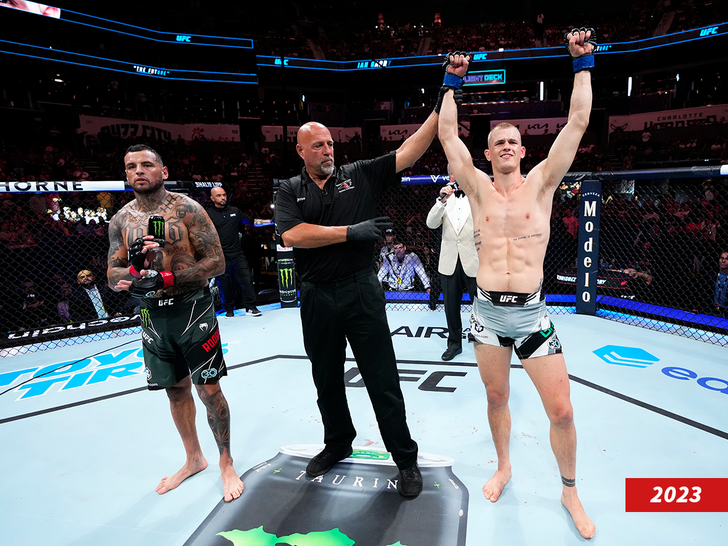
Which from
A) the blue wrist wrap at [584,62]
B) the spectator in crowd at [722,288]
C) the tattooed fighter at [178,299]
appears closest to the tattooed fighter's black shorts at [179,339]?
the tattooed fighter at [178,299]

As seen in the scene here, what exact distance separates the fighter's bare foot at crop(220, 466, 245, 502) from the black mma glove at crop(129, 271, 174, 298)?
961mm

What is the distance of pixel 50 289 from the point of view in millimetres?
5168

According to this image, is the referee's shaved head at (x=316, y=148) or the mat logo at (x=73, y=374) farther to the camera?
the mat logo at (x=73, y=374)

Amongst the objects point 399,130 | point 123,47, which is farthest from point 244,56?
point 399,130

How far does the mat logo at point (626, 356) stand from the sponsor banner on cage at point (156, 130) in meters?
16.5

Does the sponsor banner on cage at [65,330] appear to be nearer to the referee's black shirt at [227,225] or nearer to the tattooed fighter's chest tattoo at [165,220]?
the referee's black shirt at [227,225]

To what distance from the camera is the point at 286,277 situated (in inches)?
221

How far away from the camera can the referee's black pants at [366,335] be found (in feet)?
6.20

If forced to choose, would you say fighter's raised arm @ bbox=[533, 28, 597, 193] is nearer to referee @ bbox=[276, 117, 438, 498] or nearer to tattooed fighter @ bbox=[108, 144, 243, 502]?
referee @ bbox=[276, 117, 438, 498]

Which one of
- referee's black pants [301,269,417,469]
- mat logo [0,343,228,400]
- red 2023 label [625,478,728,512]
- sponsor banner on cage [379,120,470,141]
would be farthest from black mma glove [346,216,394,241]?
sponsor banner on cage [379,120,470,141]

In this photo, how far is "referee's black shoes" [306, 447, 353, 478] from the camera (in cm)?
210

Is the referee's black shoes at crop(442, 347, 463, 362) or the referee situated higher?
the referee

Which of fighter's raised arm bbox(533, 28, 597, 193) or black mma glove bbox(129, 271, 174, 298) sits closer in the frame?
fighter's raised arm bbox(533, 28, 597, 193)

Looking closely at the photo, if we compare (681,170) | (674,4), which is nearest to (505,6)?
(674,4)
